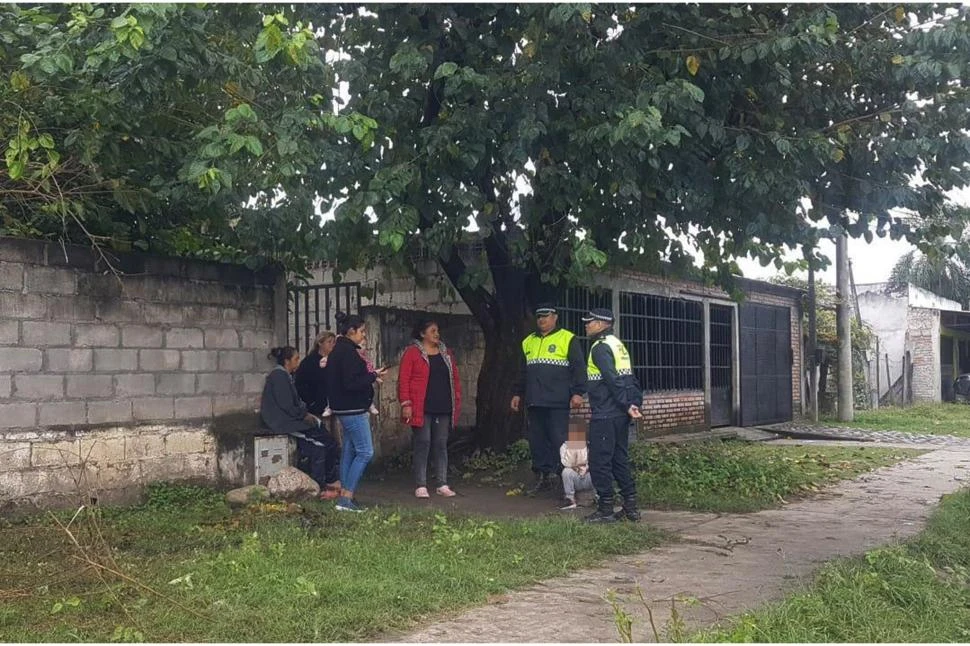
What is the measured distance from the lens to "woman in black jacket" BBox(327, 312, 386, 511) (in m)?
7.54

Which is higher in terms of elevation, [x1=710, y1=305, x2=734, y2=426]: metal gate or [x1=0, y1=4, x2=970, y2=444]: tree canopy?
[x1=0, y1=4, x2=970, y2=444]: tree canopy

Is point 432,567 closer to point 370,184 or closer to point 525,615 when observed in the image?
point 525,615

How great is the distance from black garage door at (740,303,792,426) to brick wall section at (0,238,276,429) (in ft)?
34.6

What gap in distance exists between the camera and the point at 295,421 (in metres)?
8.14

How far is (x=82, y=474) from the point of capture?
686 cm

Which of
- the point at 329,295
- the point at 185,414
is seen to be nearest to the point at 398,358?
the point at 329,295

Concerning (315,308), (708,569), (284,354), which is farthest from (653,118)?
(315,308)

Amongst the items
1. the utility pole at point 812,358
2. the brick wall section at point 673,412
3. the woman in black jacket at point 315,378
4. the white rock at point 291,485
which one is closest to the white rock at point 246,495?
the white rock at point 291,485

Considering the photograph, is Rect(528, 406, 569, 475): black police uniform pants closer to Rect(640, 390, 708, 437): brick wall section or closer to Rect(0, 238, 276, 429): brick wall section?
Rect(0, 238, 276, 429): brick wall section

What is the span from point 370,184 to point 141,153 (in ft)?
7.23

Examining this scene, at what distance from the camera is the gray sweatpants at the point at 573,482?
7.80 metres

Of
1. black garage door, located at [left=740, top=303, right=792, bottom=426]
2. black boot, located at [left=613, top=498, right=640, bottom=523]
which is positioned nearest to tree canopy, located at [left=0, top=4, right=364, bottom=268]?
black boot, located at [left=613, top=498, right=640, bottom=523]

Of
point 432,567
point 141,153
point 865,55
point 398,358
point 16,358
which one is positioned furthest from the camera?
point 398,358

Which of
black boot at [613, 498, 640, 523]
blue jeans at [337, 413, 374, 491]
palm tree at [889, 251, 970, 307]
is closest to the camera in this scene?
black boot at [613, 498, 640, 523]
